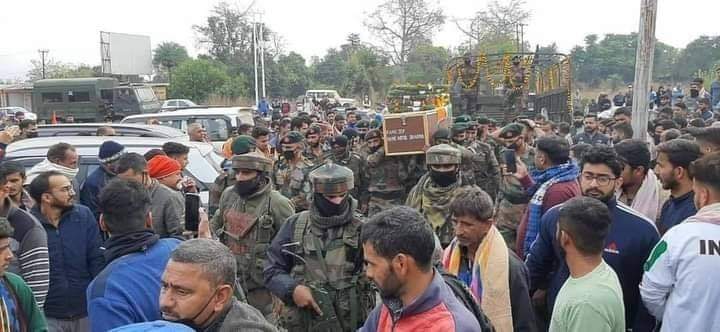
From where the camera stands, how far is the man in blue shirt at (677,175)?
414cm

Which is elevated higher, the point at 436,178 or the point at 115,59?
the point at 115,59

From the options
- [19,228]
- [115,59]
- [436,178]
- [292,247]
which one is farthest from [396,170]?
[115,59]

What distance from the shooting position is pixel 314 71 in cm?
6550

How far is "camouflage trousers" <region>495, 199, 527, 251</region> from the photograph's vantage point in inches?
219

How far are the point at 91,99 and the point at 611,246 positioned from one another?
26.6 meters

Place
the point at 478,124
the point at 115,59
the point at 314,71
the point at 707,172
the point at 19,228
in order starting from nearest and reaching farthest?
the point at 707,172 → the point at 19,228 → the point at 478,124 → the point at 115,59 → the point at 314,71

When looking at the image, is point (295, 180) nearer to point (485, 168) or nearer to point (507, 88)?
point (485, 168)

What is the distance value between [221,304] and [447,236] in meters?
3.21

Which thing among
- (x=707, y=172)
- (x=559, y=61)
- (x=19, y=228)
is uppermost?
(x=559, y=61)

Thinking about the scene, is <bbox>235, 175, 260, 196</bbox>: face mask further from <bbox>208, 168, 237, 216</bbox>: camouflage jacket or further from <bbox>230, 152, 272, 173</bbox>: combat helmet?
<bbox>208, 168, 237, 216</bbox>: camouflage jacket

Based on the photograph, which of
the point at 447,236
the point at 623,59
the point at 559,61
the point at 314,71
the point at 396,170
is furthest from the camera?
the point at 314,71

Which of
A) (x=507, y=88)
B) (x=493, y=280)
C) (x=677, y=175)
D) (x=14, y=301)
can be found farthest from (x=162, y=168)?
(x=507, y=88)

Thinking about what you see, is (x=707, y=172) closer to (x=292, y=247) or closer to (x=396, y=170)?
(x=292, y=247)

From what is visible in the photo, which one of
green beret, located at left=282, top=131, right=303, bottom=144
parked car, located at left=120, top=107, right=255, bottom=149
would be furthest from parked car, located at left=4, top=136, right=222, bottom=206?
parked car, located at left=120, top=107, right=255, bottom=149
